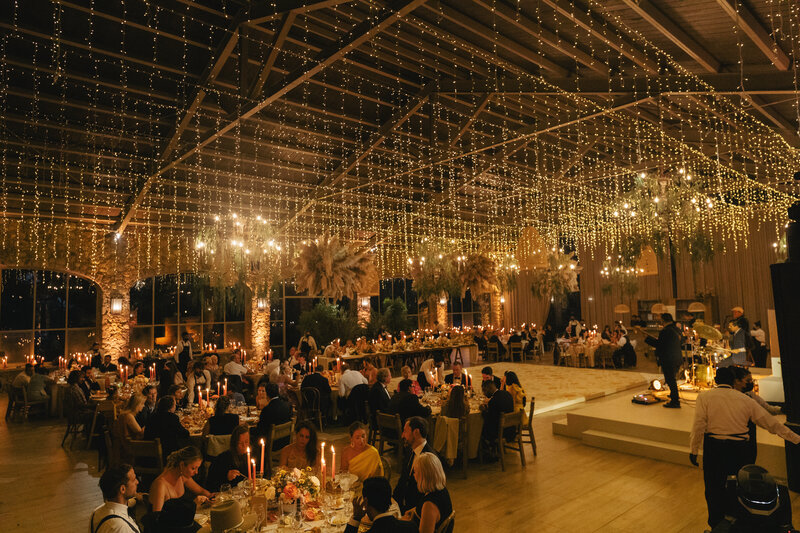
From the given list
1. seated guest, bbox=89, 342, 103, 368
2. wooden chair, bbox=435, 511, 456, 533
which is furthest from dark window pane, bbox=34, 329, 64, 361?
wooden chair, bbox=435, 511, 456, 533

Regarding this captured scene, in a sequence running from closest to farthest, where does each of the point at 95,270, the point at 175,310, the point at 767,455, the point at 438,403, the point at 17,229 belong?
1. the point at 767,455
2. the point at 438,403
3. the point at 17,229
4. the point at 95,270
5. the point at 175,310

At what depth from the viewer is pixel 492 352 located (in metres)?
17.1

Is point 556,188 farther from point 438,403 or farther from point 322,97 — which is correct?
point 438,403

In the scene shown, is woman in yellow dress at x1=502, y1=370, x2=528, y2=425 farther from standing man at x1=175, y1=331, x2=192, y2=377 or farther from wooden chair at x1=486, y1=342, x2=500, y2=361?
wooden chair at x1=486, y1=342, x2=500, y2=361

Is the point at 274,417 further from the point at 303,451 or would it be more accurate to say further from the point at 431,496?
the point at 431,496

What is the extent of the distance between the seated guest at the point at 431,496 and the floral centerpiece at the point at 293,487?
Answer: 0.78m

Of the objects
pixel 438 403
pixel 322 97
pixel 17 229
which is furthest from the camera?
pixel 17 229

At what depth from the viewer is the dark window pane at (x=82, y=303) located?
14016 mm

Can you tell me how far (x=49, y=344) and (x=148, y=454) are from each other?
11345mm

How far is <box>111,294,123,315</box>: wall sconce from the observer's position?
1391 cm

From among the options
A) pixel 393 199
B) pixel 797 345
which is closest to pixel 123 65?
pixel 393 199

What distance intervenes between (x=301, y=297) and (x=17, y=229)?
8720mm

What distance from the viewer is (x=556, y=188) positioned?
13938 mm

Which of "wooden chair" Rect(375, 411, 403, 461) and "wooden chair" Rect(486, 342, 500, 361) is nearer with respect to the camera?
"wooden chair" Rect(375, 411, 403, 461)
